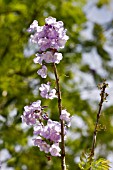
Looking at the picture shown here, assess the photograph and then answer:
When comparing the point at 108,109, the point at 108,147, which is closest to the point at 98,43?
the point at 108,109

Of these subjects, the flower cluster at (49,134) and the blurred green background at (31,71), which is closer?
the flower cluster at (49,134)

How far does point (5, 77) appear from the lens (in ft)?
18.4

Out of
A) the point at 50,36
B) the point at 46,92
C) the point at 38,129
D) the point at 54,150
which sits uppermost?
the point at 50,36

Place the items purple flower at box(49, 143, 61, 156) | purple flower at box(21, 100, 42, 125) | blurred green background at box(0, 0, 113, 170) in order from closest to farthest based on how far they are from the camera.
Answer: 1. purple flower at box(49, 143, 61, 156)
2. purple flower at box(21, 100, 42, 125)
3. blurred green background at box(0, 0, 113, 170)

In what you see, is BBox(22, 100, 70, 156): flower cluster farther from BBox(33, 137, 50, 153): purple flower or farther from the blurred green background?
the blurred green background

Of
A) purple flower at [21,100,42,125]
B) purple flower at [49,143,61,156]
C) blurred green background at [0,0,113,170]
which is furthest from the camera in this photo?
blurred green background at [0,0,113,170]

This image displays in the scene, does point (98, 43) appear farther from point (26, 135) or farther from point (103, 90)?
point (103, 90)

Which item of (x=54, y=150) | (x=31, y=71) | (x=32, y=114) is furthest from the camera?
(x=31, y=71)

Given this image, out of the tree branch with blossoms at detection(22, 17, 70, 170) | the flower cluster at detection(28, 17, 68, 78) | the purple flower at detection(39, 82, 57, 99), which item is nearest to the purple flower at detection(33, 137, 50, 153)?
the tree branch with blossoms at detection(22, 17, 70, 170)

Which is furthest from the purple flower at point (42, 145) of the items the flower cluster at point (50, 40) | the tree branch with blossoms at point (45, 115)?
the flower cluster at point (50, 40)

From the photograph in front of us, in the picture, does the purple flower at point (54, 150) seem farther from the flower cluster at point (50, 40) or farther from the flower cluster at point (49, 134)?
the flower cluster at point (50, 40)

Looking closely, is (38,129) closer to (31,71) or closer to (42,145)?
(42,145)

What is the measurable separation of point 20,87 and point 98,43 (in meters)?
1.57

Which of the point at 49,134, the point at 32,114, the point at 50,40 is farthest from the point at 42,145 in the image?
the point at 50,40
